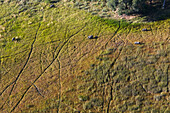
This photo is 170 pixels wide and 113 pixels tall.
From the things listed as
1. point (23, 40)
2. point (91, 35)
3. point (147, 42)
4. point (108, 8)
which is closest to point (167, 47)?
point (147, 42)

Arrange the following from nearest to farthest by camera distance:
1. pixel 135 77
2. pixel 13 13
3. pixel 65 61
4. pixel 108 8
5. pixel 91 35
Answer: pixel 135 77, pixel 65 61, pixel 91 35, pixel 108 8, pixel 13 13

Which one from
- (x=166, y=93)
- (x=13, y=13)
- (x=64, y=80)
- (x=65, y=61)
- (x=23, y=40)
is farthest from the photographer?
(x=13, y=13)

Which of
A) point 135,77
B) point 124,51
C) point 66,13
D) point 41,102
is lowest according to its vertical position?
point 41,102

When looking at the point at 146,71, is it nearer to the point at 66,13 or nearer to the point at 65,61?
the point at 65,61

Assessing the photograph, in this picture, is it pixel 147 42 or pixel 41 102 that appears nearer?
pixel 41 102

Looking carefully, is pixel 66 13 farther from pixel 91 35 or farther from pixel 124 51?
pixel 124 51

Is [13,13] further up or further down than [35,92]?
further up
